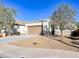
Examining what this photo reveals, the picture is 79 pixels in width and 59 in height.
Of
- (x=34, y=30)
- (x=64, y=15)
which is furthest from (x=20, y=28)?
(x=64, y=15)

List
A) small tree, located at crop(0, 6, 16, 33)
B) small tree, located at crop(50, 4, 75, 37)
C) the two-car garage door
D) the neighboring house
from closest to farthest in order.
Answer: small tree, located at crop(50, 4, 75, 37) < small tree, located at crop(0, 6, 16, 33) < the two-car garage door < the neighboring house

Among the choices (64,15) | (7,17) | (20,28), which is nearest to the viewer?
(64,15)

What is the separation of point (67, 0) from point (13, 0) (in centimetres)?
973

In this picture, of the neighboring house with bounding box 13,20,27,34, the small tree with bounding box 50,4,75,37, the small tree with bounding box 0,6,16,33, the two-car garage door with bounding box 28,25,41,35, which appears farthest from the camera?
the neighboring house with bounding box 13,20,27,34

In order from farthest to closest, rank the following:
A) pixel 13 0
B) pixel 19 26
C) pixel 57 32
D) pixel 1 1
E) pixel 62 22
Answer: pixel 19 26
pixel 57 32
pixel 62 22
pixel 13 0
pixel 1 1

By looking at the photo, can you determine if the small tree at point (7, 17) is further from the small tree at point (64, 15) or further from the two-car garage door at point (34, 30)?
the small tree at point (64, 15)

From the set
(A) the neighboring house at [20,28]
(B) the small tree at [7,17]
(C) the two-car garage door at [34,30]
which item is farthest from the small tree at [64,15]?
(A) the neighboring house at [20,28]

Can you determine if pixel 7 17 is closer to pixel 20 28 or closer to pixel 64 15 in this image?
pixel 20 28

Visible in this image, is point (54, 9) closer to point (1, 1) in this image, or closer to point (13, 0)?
point (13, 0)

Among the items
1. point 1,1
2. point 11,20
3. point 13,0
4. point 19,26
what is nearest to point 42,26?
point 19,26

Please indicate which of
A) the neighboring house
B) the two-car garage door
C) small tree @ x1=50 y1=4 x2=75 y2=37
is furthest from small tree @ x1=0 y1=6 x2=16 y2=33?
small tree @ x1=50 y1=4 x2=75 y2=37

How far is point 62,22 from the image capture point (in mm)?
25844

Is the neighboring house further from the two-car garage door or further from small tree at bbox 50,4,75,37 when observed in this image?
small tree at bbox 50,4,75,37

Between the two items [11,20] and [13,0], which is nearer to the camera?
[13,0]
